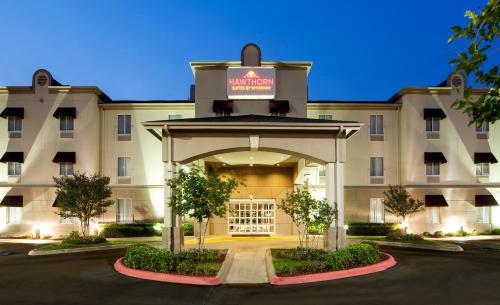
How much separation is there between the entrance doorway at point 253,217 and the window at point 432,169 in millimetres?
13458

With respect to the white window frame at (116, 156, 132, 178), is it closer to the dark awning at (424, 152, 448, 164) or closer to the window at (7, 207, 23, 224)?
the window at (7, 207, 23, 224)

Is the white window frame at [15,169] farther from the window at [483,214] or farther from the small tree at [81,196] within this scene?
the window at [483,214]

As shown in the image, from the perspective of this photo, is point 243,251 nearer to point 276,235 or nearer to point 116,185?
point 276,235

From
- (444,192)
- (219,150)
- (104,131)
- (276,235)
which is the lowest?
(276,235)

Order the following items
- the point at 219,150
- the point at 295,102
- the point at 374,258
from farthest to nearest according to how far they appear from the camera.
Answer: the point at 295,102 < the point at 219,150 < the point at 374,258

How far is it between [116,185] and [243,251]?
16.4 meters

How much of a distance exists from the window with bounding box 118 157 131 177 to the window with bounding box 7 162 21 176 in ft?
27.6

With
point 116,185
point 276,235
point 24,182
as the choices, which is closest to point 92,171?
point 116,185

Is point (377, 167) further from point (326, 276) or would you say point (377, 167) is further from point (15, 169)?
point (15, 169)

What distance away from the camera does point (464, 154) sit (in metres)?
32.1

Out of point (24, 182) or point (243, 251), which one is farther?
point (24, 182)

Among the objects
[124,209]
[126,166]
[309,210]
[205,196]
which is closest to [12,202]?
[124,209]

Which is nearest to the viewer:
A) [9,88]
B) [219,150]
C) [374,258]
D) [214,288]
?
[214,288]

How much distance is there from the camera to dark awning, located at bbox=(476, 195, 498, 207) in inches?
1232
